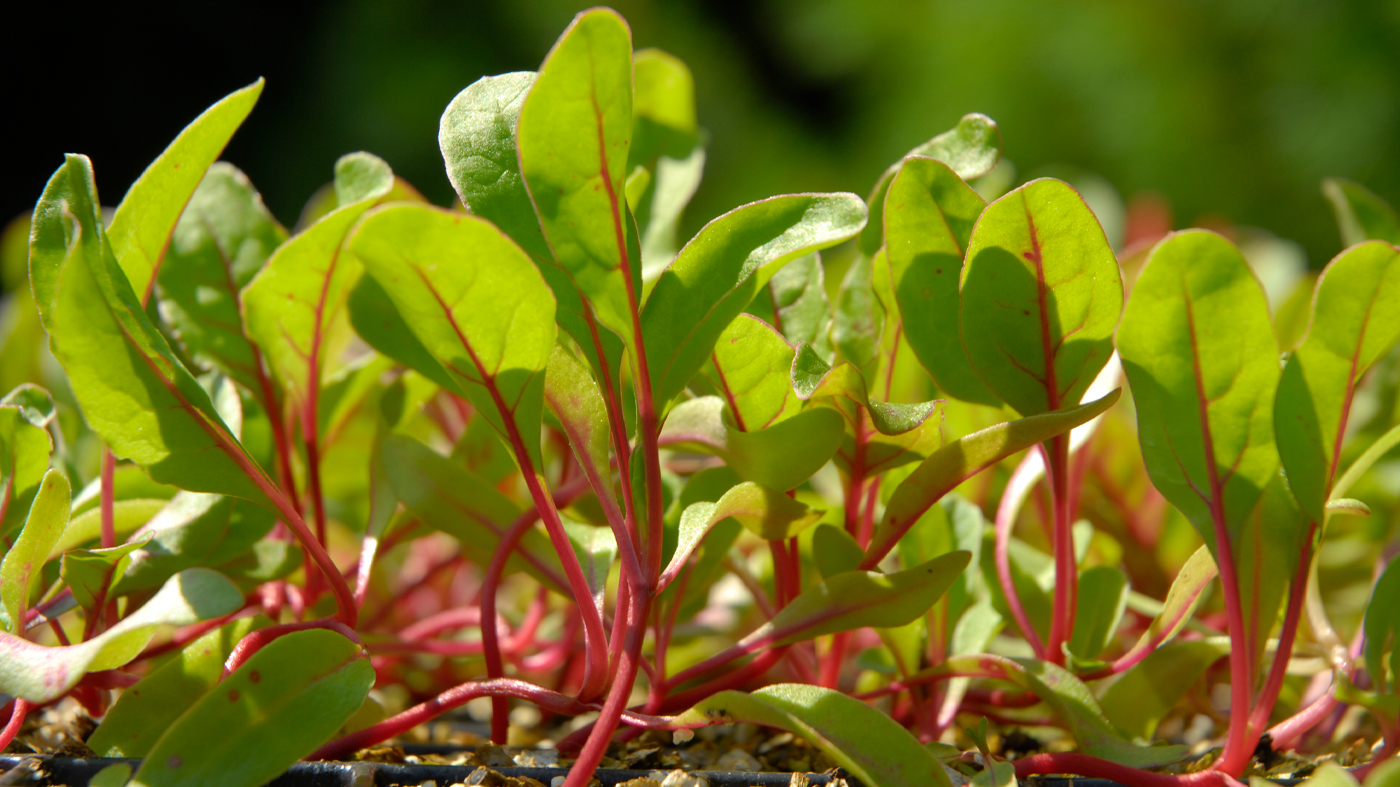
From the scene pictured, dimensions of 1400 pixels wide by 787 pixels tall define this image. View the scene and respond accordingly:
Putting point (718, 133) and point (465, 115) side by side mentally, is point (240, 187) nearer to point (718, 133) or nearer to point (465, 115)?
point (465, 115)

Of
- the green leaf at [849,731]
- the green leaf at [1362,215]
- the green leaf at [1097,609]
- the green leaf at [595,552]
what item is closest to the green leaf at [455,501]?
the green leaf at [595,552]

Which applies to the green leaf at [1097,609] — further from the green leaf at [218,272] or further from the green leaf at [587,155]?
the green leaf at [218,272]

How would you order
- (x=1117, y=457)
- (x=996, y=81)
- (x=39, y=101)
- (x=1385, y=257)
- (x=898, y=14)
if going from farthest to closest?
(x=39, y=101) → (x=898, y=14) → (x=996, y=81) → (x=1117, y=457) → (x=1385, y=257)

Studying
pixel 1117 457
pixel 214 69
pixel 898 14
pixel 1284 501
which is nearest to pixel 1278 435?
pixel 1284 501

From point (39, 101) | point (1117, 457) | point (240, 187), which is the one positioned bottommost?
point (1117, 457)

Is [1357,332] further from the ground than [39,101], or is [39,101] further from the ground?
[39,101]

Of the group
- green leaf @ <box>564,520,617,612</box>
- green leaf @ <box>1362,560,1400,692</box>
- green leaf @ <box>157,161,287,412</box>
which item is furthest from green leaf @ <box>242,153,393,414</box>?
green leaf @ <box>1362,560,1400,692</box>

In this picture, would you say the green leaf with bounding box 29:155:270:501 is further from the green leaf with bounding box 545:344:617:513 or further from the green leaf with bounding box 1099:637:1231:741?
the green leaf with bounding box 1099:637:1231:741
